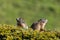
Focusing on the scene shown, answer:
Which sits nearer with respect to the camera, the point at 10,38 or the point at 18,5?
the point at 10,38

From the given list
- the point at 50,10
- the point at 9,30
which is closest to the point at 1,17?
the point at 50,10

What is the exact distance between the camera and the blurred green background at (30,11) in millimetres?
32559

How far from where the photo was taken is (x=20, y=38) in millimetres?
9570

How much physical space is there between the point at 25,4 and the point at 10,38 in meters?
25.7

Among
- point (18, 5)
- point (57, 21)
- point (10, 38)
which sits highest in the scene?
point (18, 5)

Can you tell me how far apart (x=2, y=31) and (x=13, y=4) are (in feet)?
82.0

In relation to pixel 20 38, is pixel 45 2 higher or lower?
higher

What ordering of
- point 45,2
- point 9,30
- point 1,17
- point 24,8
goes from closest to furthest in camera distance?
point 9,30, point 1,17, point 24,8, point 45,2

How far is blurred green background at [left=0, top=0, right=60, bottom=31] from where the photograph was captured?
3256 cm

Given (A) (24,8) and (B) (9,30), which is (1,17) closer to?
(A) (24,8)

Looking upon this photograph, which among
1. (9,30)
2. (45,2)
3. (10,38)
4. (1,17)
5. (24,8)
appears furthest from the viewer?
(45,2)

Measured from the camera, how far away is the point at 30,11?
3434 cm

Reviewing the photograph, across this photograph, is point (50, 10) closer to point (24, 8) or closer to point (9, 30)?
point (24, 8)

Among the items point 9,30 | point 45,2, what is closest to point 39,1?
point 45,2
